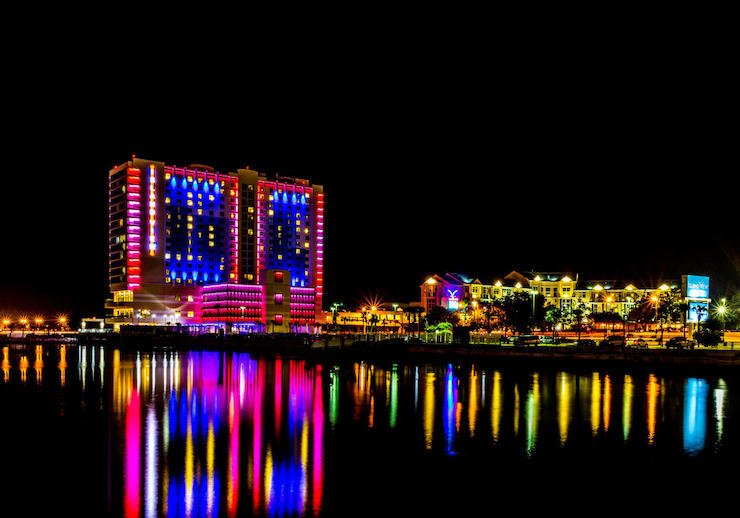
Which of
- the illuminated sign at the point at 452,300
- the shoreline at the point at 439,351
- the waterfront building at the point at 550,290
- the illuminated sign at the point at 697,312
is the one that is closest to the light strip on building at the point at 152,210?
the shoreline at the point at 439,351

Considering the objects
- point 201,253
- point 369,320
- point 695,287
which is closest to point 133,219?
point 201,253

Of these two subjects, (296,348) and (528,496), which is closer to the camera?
(528,496)

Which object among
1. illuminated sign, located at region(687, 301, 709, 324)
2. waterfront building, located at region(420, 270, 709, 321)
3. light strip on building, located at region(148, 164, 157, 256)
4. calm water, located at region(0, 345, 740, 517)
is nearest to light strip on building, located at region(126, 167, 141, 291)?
light strip on building, located at region(148, 164, 157, 256)

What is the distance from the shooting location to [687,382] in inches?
1940

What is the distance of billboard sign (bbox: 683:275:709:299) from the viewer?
89.2m

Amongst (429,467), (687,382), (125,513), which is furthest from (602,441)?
(687,382)

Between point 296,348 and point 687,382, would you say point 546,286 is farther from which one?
point 687,382

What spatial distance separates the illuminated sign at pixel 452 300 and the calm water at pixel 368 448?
87451 millimetres

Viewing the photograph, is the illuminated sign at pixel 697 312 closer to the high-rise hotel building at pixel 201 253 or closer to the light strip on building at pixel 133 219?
the high-rise hotel building at pixel 201 253

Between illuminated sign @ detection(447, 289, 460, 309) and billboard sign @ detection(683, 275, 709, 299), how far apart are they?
52.8m

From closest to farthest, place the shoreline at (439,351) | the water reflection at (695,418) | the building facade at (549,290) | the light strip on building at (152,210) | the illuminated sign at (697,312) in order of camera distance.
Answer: the water reflection at (695,418) → the shoreline at (439,351) → the illuminated sign at (697,312) → the light strip on building at (152,210) → the building facade at (549,290)

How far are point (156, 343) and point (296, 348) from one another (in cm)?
3559

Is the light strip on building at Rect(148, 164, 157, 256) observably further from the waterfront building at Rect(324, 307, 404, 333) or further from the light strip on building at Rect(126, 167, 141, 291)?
the waterfront building at Rect(324, 307, 404, 333)

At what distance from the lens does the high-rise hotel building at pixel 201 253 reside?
5354 inches
